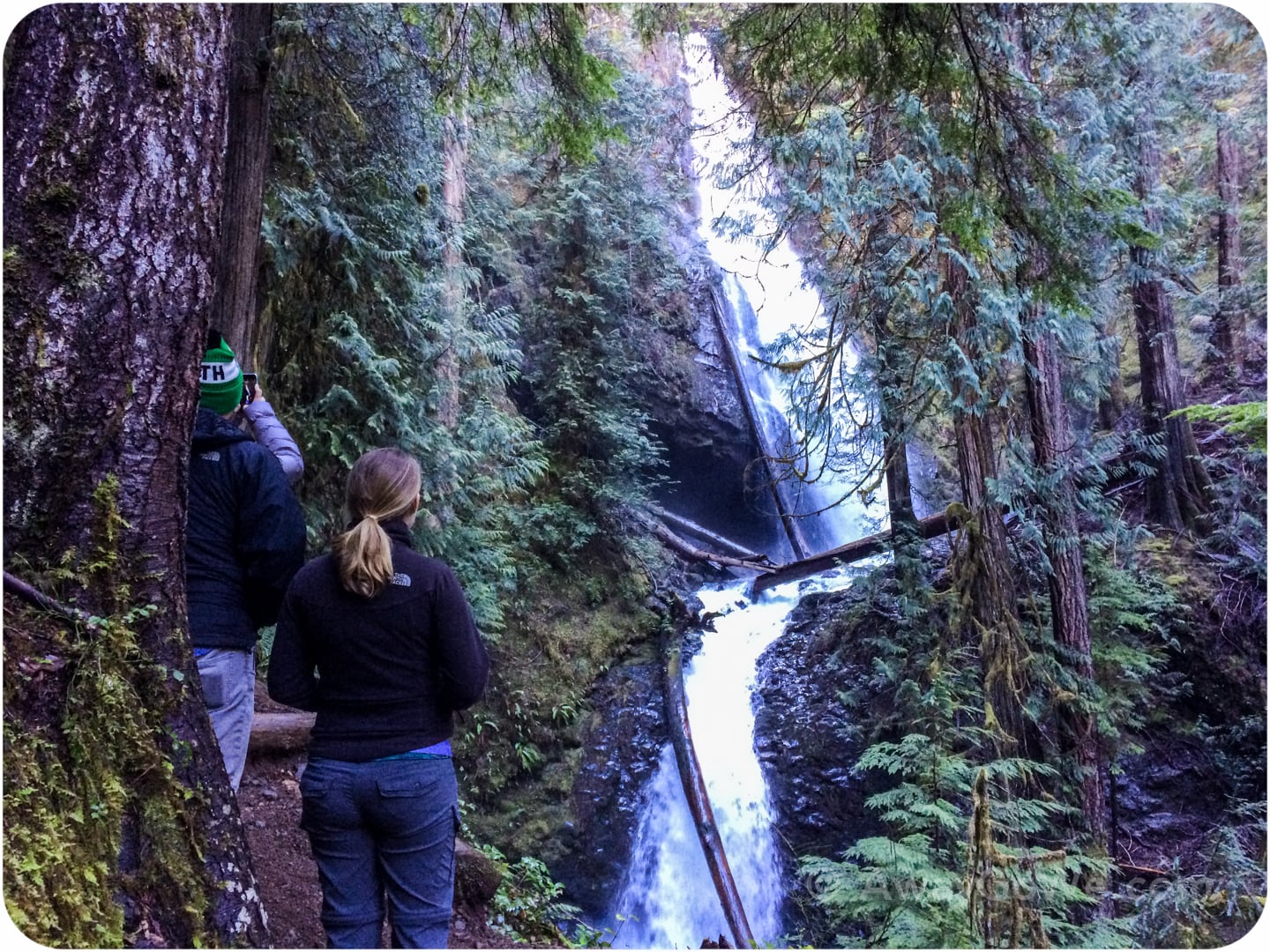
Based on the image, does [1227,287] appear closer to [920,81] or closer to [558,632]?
[920,81]

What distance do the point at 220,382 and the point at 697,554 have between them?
10.9 meters

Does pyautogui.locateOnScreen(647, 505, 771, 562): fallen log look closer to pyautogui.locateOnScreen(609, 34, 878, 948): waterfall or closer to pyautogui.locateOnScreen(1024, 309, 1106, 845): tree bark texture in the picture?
pyautogui.locateOnScreen(609, 34, 878, 948): waterfall

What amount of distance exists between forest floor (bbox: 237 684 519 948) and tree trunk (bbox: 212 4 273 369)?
2.63m

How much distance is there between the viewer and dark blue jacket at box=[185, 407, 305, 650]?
271 cm

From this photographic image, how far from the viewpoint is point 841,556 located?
35.6 feet

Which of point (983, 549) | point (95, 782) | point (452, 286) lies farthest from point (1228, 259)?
point (95, 782)

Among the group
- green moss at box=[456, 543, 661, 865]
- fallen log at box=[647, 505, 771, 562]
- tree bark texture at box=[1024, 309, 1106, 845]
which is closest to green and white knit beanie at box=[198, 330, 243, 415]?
green moss at box=[456, 543, 661, 865]

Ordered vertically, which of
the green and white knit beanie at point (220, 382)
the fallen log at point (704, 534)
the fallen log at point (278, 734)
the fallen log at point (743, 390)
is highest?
the fallen log at point (743, 390)

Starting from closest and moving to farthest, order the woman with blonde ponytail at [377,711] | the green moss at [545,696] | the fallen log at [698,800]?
1. the woman with blonde ponytail at [377,711]
2. the fallen log at [698,800]
3. the green moss at [545,696]

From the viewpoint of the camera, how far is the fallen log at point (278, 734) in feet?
16.2

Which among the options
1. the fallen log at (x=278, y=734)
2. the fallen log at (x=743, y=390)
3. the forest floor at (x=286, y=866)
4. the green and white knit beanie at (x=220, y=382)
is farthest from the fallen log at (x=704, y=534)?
the green and white knit beanie at (x=220, y=382)

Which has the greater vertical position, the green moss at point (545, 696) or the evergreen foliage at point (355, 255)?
the evergreen foliage at point (355, 255)

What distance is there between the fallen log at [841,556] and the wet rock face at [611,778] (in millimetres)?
2512

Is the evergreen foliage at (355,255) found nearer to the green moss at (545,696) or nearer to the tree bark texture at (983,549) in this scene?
the green moss at (545,696)
